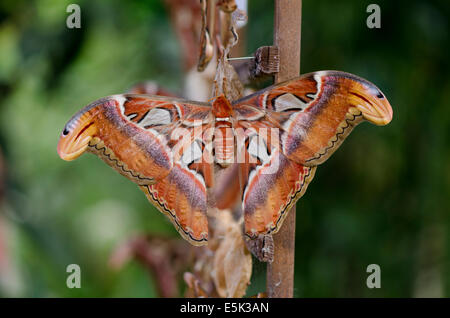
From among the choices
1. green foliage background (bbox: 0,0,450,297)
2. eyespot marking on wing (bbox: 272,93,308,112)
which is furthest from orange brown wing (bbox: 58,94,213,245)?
green foliage background (bbox: 0,0,450,297)

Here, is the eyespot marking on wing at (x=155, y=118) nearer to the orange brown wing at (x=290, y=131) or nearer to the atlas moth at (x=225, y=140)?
the atlas moth at (x=225, y=140)

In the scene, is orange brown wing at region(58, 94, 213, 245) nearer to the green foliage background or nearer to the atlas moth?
the atlas moth

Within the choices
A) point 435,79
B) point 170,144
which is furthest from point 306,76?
point 435,79

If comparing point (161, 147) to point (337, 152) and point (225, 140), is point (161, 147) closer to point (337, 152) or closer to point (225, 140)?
point (225, 140)

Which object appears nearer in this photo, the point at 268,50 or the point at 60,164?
the point at 268,50

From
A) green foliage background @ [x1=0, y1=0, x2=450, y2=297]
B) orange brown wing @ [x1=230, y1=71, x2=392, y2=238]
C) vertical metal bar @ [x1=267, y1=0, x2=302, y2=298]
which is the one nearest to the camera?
orange brown wing @ [x1=230, y1=71, x2=392, y2=238]

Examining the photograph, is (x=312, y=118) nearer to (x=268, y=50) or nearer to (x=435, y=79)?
(x=268, y=50)

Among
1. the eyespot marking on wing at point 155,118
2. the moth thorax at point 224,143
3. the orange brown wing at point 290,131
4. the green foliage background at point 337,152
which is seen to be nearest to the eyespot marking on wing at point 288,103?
the orange brown wing at point 290,131
